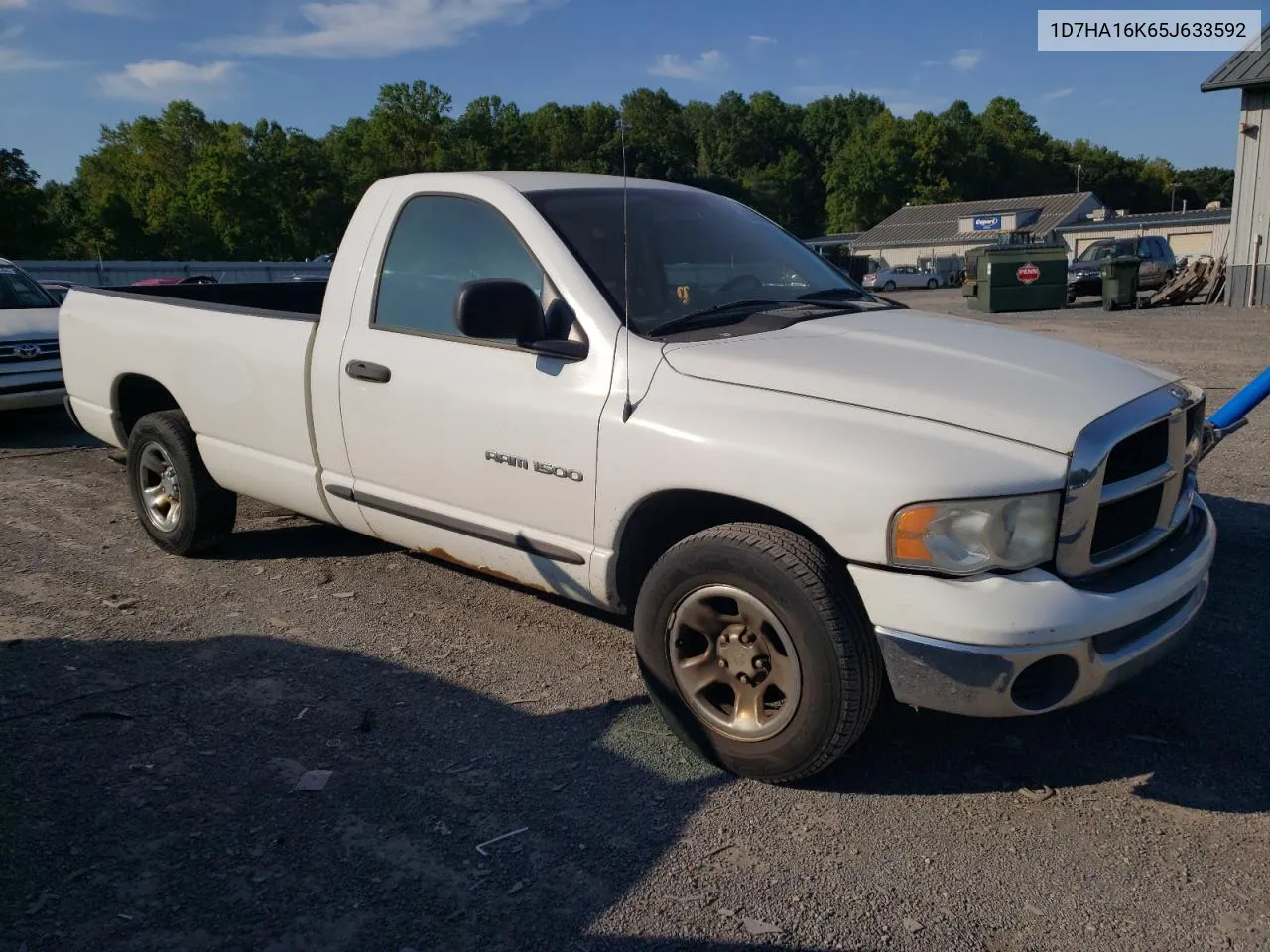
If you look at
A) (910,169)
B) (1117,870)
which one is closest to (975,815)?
(1117,870)

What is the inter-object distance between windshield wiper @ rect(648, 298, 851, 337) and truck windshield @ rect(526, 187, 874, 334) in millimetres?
28

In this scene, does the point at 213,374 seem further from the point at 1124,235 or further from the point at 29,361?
the point at 1124,235

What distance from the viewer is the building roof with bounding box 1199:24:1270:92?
71.3ft

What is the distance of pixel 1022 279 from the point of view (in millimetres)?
24188

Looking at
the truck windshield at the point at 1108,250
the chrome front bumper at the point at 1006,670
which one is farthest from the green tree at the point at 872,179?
the chrome front bumper at the point at 1006,670

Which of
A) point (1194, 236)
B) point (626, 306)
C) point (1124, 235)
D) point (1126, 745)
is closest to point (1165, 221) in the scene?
point (1124, 235)

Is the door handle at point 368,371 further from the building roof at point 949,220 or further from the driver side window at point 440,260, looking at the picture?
the building roof at point 949,220

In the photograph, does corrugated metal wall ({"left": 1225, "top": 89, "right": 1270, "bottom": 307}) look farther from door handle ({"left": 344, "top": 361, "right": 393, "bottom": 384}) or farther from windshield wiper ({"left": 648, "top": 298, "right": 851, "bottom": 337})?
door handle ({"left": 344, "top": 361, "right": 393, "bottom": 384})

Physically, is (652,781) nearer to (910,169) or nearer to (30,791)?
(30,791)

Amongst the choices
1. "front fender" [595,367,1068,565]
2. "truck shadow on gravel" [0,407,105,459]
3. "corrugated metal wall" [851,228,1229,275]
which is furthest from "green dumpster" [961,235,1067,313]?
"corrugated metal wall" [851,228,1229,275]

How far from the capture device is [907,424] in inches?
113

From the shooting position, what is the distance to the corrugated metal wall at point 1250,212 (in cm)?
2231

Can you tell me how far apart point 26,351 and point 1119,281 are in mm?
22913

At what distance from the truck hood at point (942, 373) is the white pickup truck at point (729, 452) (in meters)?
0.01
